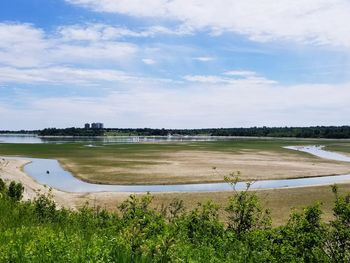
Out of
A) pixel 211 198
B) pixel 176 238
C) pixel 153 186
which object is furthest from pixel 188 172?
pixel 176 238

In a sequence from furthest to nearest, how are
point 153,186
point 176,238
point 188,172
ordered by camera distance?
point 188,172 < point 153,186 < point 176,238

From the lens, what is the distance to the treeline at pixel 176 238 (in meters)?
7.30

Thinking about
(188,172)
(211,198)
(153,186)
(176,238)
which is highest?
(176,238)

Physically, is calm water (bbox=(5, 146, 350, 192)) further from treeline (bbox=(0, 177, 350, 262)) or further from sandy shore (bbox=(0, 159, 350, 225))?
treeline (bbox=(0, 177, 350, 262))

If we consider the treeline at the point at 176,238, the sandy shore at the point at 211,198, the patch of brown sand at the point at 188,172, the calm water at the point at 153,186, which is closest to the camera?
the treeline at the point at 176,238

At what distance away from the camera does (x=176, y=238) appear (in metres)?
9.43

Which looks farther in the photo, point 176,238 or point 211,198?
point 211,198

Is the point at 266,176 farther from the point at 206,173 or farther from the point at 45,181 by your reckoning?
the point at 45,181

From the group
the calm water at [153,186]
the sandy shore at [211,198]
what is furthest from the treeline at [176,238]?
the calm water at [153,186]

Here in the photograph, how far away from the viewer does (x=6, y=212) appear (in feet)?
39.3

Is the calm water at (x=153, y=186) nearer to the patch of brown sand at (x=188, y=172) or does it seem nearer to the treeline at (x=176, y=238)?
the patch of brown sand at (x=188, y=172)

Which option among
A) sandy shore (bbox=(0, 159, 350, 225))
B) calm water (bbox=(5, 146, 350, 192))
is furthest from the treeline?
calm water (bbox=(5, 146, 350, 192))

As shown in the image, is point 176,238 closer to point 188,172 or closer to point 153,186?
point 153,186

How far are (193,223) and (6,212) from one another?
16.9 feet
